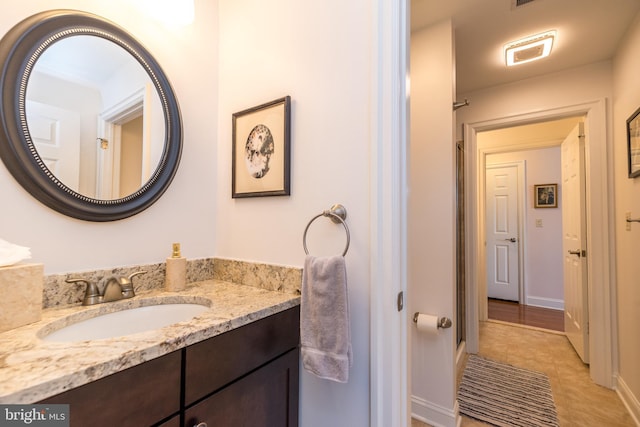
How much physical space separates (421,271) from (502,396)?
1059 mm

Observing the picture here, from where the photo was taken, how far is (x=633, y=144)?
1.66 meters

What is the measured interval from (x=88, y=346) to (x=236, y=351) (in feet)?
1.08

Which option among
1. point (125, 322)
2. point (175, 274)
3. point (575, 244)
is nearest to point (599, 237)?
point (575, 244)

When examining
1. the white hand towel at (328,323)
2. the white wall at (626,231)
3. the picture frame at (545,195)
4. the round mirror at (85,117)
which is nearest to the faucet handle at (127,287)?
the round mirror at (85,117)

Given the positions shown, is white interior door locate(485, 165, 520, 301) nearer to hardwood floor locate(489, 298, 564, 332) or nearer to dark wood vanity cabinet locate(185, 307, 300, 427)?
hardwood floor locate(489, 298, 564, 332)

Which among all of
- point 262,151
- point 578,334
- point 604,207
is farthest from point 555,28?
point 578,334

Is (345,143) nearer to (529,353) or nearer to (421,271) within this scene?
(421,271)

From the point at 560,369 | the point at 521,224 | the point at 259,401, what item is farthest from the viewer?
the point at 521,224

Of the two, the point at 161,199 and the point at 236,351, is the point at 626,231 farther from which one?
the point at 161,199

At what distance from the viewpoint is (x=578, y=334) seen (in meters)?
2.38

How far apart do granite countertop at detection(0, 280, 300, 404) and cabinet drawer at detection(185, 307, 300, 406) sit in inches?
1.0

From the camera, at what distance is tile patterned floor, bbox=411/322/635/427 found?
1691 mm

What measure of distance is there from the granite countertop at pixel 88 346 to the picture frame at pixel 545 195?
14.2 feet

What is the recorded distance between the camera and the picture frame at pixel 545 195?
3.79 metres
